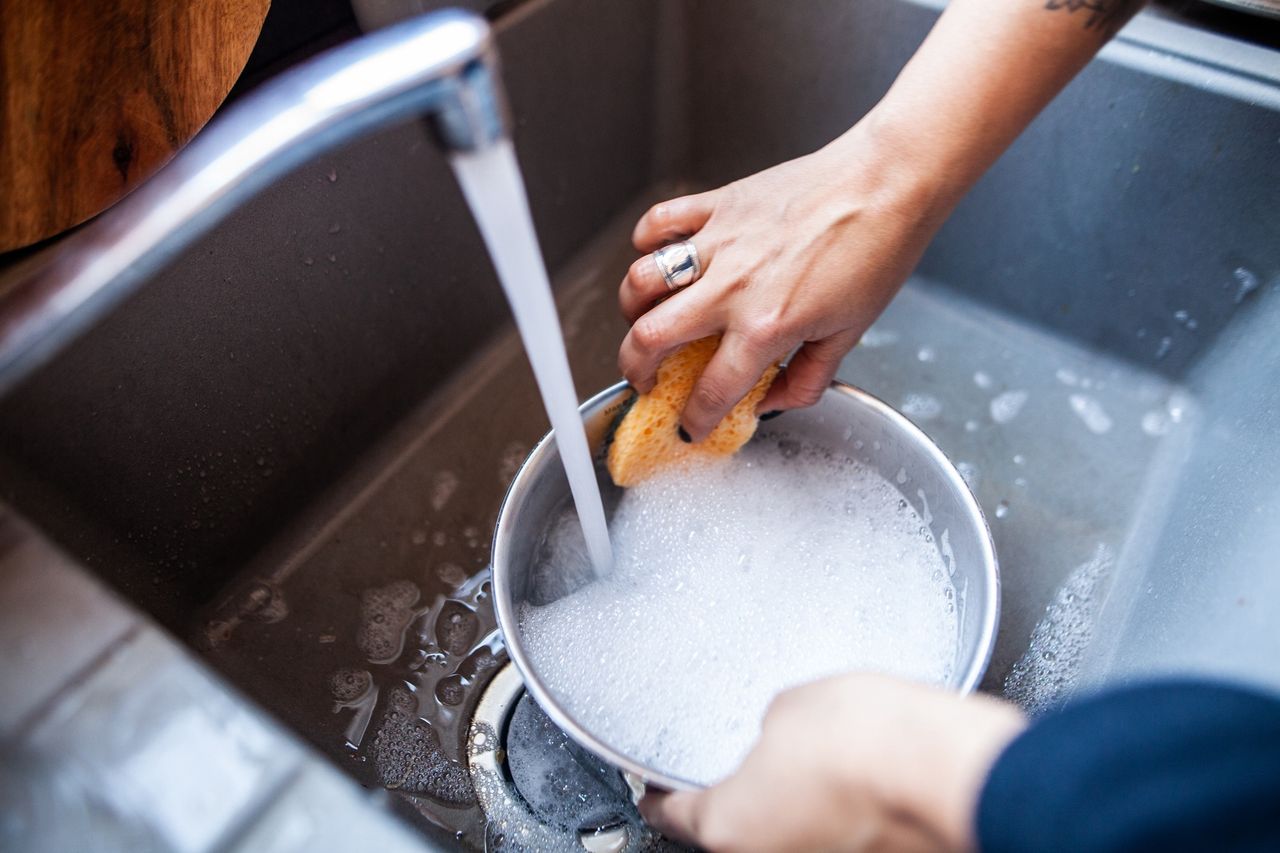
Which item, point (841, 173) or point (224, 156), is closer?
point (224, 156)

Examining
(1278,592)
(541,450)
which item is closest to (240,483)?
(541,450)

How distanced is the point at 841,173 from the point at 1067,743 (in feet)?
1.28

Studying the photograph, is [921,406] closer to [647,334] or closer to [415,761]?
[647,334]

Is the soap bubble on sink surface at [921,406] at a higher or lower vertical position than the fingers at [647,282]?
lower

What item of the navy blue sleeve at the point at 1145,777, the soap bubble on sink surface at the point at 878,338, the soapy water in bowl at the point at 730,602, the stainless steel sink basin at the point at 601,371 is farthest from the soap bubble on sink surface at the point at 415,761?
the soap bubble on sink surface at the point at 878,338

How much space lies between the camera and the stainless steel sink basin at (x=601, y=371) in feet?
1.98

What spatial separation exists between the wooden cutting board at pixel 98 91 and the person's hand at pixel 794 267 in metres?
0.33

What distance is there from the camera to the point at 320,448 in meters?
0.75

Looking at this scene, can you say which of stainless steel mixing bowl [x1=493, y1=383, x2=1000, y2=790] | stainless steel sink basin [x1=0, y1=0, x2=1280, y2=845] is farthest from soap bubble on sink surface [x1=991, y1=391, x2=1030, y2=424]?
stainless steel mixing bowl [x1=493, y1=383, x2=1000, y2=790]

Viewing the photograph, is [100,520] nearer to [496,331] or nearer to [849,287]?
[496,331]

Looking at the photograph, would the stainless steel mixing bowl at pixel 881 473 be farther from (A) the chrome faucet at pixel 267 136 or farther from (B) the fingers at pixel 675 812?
(A) the chrome faucet at pixel 267 136

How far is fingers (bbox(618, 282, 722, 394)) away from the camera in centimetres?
53

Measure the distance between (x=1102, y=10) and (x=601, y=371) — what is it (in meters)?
0.53

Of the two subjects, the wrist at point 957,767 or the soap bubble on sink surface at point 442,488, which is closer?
the wrist at point 957,767
